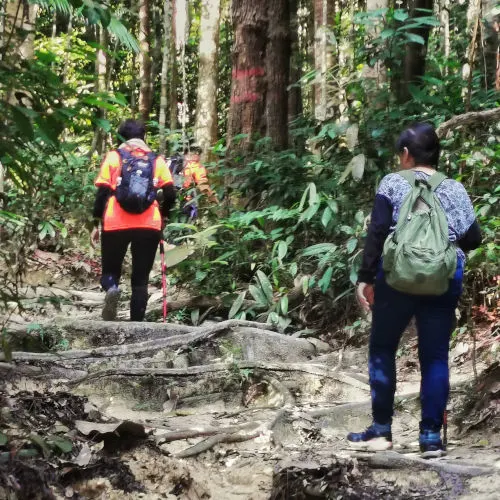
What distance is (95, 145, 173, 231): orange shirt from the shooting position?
6641mm

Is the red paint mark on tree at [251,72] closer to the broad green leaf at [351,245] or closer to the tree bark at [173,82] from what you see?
the broad green leaf at [351,245]

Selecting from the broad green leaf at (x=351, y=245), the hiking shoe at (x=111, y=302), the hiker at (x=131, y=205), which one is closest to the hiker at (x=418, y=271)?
the broad green leaf at (x=351, y=245)

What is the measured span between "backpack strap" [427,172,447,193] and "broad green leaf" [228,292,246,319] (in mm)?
4179

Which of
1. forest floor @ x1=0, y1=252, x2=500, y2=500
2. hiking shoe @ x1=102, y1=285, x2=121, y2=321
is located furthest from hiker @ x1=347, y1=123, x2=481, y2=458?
hiking shoe @ x1=102, y1=285, x2=121, y2=321

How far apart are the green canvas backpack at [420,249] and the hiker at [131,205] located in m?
3.39

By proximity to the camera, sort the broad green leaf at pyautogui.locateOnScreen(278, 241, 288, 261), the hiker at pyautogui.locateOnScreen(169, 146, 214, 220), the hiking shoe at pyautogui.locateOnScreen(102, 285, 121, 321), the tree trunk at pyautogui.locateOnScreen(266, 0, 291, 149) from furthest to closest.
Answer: the tree trunk at pyautogui.locateOnScreen(266, 0, 291, 149)
the hiker at pyautogui.locateOnScreen(169, 146, 214, 220)
the broad green leaf at pyautogui.locateOnScreen(278, 241, 288, 261)
the hiking shoe at pyautogui.locateOnScreen(102, 285, 121, 321)

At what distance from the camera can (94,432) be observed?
11.1 feet

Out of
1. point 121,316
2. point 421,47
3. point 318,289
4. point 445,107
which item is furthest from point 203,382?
point 421,47

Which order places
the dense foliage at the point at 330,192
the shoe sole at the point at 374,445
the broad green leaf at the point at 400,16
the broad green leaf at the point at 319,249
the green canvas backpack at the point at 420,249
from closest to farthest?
the green canvas backpack at the point at 420,249
the shoe sole at the point at 374,445
the dense foliage at the point at 330,192
the broad green leaf at the point at 400,16
the broad green leaf at the point at 319,249

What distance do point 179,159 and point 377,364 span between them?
688 centimetres

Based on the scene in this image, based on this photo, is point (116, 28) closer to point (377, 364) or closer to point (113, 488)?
point (113, 488)

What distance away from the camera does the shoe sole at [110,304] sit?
7020 mm

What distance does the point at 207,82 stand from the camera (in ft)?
45.4

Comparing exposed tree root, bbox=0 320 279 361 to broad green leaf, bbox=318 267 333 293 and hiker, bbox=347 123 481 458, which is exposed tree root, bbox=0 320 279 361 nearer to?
broad green leaf, bbox=318 267 333 293
